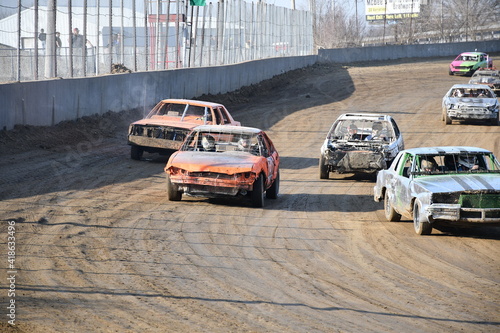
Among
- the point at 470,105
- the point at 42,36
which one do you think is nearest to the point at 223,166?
the point at 42,36

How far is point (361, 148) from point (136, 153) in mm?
5152

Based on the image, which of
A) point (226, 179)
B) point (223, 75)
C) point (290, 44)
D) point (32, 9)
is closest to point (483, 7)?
point (290, 44)

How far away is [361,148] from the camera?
54.7 feet

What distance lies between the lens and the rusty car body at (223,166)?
41.1 feet

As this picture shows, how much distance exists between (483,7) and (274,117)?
57.2 meters

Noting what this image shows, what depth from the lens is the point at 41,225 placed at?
34.2 feet

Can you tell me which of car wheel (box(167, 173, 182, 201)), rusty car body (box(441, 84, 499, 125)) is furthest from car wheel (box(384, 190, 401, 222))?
rusty car body (box(441, 84, 499, 125))

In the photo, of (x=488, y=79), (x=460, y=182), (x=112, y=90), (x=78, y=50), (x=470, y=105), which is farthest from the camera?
(x=488, y=79)

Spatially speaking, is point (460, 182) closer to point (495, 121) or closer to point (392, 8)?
point (495, 121)

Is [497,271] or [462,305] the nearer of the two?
[462,305]

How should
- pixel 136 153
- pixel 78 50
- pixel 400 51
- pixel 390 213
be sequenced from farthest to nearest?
pixel 400 51, pixel 78 50, pixel 136 153, pixel 390 213

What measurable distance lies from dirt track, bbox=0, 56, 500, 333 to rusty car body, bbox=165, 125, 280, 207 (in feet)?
1.09

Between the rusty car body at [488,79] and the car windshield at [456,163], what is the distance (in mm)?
26779

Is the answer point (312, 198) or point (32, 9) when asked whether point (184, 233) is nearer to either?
point (312, 198)
